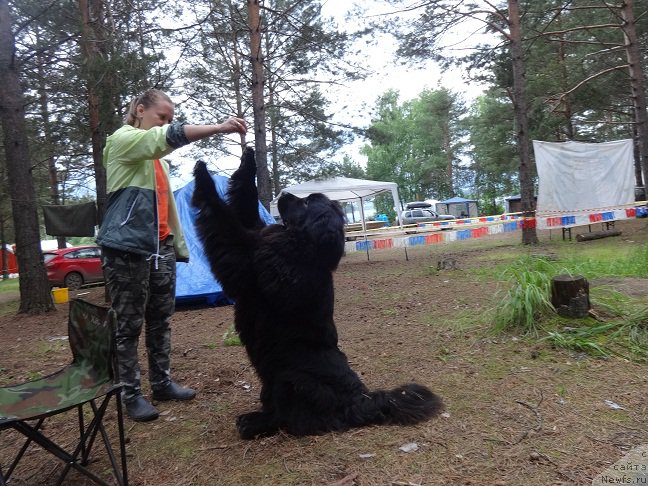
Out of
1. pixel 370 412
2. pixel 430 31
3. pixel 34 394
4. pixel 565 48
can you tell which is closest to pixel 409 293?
pixel 370 412

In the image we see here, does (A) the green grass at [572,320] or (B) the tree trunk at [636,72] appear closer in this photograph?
(A) the green grass at [572,320]

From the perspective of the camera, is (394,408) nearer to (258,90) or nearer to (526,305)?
(526,305)

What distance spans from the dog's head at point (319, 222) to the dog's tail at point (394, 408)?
2.64ft

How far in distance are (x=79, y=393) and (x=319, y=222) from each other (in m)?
1.39

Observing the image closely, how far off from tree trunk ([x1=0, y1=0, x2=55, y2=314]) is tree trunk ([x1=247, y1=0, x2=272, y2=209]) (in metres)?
4.29

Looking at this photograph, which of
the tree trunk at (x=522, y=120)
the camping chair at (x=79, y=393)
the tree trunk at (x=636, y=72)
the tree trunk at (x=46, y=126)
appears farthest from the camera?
the tree trunk at (x=636, y=72)

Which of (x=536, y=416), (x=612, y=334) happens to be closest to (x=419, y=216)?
(x=612, y=334)

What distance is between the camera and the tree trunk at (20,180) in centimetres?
696

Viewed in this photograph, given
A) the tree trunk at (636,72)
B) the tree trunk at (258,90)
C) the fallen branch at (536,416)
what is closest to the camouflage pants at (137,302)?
the fallen branch at (536,416)

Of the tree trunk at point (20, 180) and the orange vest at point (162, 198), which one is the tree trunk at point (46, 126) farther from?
the orange vest at point (162, 198)

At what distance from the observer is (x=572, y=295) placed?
3.78 meters

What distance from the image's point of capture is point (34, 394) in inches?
77.6

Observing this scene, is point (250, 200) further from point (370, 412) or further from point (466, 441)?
point (466, 441)

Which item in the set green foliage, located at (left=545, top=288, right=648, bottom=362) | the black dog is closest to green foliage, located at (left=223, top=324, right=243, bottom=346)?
the black dog
